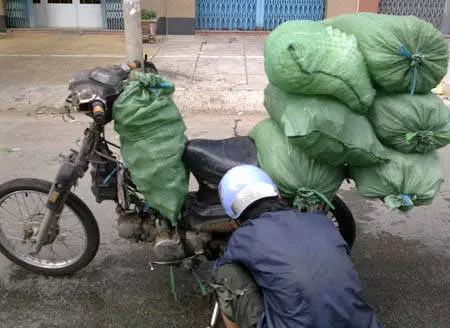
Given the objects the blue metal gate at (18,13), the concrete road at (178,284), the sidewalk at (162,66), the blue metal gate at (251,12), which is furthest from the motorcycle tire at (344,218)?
the blue metal gate at (18,13)

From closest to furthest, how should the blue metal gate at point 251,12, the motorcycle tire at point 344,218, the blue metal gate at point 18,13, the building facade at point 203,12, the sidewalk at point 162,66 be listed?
the motorcycle tire at point 344,218
the sidewalk at point 162,66
the building facade at point 203,12
the blue metal gate at point 251,12
the blue metal gate at point 18,13

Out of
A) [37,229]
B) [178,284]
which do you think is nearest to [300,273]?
[178,284]

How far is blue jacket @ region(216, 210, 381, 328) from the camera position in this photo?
171 cm

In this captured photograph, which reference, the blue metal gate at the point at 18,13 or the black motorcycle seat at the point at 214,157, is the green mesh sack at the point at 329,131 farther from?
the blue metal gate at the point at 18,13

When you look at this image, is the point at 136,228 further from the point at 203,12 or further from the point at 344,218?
the point at 203,12

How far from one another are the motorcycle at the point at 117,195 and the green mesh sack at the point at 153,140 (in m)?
0.09

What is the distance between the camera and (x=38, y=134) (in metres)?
5.68

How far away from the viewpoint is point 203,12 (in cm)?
1210

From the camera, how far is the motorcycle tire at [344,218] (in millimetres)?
3129

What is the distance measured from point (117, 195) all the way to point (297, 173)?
3.43ft

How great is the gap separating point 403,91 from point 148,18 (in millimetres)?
9292

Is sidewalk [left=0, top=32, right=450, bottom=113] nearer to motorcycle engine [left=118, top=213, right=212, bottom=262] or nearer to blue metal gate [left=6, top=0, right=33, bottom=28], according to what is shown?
blue metal gate [left=6, top=0, right=33, bottom=28]

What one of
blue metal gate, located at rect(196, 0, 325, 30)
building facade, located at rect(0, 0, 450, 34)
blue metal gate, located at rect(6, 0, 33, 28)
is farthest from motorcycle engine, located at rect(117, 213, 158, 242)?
blue metal gate, located at rect(6, 0, 33, 28)

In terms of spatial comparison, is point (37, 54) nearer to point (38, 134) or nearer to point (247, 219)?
point (38, 134)
